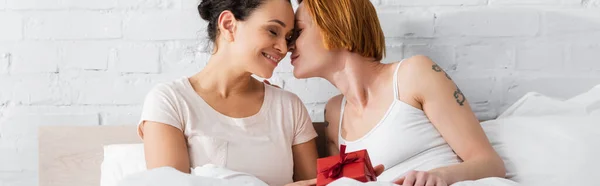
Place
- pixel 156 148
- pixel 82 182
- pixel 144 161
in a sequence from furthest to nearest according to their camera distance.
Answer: pixel 82 182, pixel 144 161, pixel 156 148

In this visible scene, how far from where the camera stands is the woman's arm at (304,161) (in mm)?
1586

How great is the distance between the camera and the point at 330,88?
1.76 meters

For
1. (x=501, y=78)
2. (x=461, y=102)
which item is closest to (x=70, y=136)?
(x=461, y=102)

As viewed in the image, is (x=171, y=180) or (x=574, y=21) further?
(x=574, y=21)

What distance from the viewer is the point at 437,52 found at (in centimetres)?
174

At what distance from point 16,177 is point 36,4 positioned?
17.1 inches

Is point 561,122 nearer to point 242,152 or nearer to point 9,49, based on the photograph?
point 242,152

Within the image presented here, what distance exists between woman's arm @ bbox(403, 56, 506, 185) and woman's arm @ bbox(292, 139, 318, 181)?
0.93ft

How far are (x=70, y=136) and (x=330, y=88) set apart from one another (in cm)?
64

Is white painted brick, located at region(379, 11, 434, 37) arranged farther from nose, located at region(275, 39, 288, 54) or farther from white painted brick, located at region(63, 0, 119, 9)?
white painted brick, located at region(63, 0, 119, 9)

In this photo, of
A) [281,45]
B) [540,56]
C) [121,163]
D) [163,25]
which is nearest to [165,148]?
[121,163]

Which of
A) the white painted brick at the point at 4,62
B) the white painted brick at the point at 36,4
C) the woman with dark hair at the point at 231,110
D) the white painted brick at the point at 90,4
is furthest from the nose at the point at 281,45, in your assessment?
the white painted brick at the point at 4,62

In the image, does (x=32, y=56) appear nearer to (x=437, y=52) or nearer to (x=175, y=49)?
(x=175, y=49)

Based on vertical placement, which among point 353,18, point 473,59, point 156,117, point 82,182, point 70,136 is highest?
point 353,18
